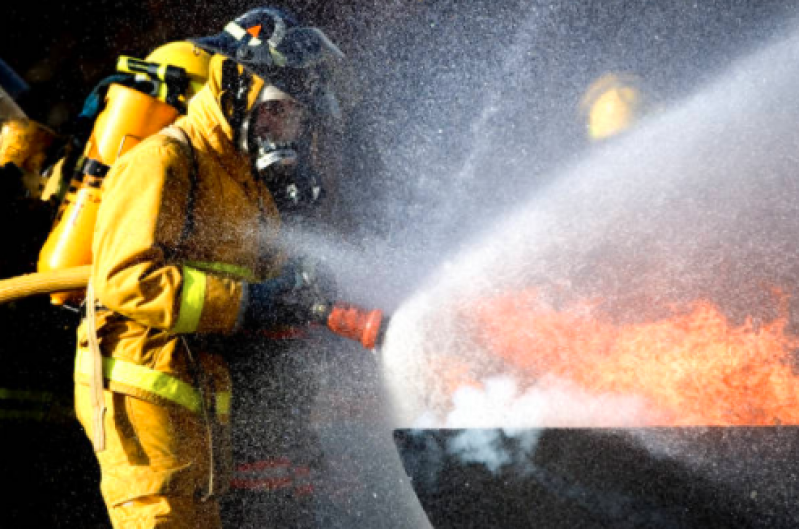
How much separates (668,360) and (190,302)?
2.18m

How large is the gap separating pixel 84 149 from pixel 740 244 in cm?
476

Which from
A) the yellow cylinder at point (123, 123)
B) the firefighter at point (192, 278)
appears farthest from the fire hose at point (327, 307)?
the yellow cylinder at point (123, 123)

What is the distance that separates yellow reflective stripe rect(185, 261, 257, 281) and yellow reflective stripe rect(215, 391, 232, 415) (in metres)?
0.57

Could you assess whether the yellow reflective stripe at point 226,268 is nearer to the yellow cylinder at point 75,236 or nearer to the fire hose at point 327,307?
the fire hose at point 327,307

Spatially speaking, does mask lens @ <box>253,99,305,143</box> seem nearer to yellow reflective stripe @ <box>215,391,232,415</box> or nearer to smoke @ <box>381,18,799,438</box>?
smoke @ <box>381,18,799,438</box>

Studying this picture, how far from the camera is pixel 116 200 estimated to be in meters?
2.53

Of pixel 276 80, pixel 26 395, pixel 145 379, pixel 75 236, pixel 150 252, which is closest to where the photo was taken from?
pixel 150 252

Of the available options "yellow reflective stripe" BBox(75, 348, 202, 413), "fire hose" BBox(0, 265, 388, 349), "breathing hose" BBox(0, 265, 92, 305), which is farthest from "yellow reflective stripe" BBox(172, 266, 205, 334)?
"breathing hose" BBox(0, 265, 92, 305)

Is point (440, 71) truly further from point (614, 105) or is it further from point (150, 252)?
point (150, 252)

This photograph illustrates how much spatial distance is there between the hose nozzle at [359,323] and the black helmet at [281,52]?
3.74 ft

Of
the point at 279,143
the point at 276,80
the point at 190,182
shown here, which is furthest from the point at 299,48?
the point at 190,182

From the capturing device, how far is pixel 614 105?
214 inches

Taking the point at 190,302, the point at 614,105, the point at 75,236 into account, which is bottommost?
the point at 75,236

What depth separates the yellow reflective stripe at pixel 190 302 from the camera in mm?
2527
